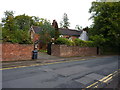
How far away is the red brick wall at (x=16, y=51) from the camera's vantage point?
32.2 ft

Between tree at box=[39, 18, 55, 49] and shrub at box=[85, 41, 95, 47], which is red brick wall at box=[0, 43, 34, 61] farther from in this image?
shrub at box=[85, 41, 95, 47]

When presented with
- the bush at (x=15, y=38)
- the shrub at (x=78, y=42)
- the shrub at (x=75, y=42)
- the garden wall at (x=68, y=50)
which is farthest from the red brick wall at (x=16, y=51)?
the shrub at (x=78, y=42)

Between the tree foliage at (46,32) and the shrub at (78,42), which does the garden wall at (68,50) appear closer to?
the shrub at (78,42)

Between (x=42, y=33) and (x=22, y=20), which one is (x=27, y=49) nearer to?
(x=42, y=33)

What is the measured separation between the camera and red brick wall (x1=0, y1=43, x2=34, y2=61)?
9.82 meters

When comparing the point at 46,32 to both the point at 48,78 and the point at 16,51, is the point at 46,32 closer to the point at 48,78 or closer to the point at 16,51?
the point at 16,51

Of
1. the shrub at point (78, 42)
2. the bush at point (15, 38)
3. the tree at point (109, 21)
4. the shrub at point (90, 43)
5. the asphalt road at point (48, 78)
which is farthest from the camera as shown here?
the tree at point (109, 21)

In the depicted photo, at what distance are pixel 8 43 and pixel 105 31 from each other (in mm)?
23993

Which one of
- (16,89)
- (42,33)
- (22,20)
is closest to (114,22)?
(42,33)

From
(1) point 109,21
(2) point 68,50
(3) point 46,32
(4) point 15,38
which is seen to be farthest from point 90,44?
(4) point 15,38

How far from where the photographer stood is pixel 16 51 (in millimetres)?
10656

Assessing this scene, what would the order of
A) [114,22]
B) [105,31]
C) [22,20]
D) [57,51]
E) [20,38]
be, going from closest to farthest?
1. [20,38]
2. [57,51]
3. [114,22]
4. [105,31]
5. [22,20]

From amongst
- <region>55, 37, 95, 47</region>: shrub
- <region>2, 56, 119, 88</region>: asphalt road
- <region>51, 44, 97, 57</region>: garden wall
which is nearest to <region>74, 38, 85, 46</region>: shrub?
<region>55, 37, 95, 47</region>: shrub

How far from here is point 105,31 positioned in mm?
24844
